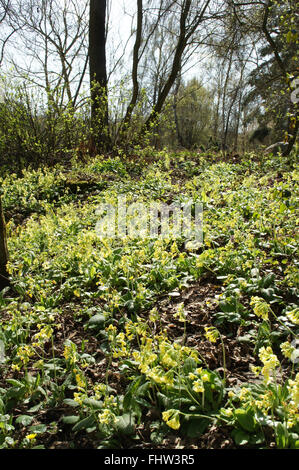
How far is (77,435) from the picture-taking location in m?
1.88

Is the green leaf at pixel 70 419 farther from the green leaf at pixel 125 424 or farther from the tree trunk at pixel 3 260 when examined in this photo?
the tree trunk at pixel 3 260

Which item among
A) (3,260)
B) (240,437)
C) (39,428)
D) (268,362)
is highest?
(3,260)

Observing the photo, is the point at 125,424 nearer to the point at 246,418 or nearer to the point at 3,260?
the point at 246,418

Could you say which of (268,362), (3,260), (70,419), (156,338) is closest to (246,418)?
(268,362)

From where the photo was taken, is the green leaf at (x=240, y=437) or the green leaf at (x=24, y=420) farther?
the green leaf at (x=24, y=420)

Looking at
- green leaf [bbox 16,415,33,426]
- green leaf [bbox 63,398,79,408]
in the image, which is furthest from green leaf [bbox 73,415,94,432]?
green leaf [bbox 16,415,33,426]

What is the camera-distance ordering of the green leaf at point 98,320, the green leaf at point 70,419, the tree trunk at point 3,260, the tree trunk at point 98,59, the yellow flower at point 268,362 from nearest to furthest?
the yellow flower at point 268,362 < the green leaf at point 70,419 < the green leaf at point 98,320 < the tree trunk at point 3,260 < the tree trunk at point 98,59

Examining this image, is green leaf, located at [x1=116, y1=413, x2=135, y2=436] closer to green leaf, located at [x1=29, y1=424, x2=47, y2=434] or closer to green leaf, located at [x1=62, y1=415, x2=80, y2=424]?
green leaf, located at [x1=62, y1=415, x2=80, y2=424]

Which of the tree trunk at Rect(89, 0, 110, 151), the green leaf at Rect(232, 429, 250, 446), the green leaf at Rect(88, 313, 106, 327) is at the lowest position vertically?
the green leaf at Rect(232, 429, 250, 446)

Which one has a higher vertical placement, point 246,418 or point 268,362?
point 268,362

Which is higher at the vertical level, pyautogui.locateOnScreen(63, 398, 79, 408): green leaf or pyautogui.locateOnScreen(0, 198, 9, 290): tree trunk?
pyautogui.locateOnScreen(0, 198, 9, 290): tree trunk

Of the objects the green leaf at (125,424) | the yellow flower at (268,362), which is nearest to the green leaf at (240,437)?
the yellow flower at (268,362)

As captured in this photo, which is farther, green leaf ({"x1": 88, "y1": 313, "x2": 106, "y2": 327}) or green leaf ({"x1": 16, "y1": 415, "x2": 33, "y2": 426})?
green leaf ({"x1": 88, "y1": 313, "x2": 106, "y2": 327})

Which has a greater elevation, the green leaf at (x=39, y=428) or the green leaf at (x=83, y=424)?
the green leaf at (x=83, y=424)
